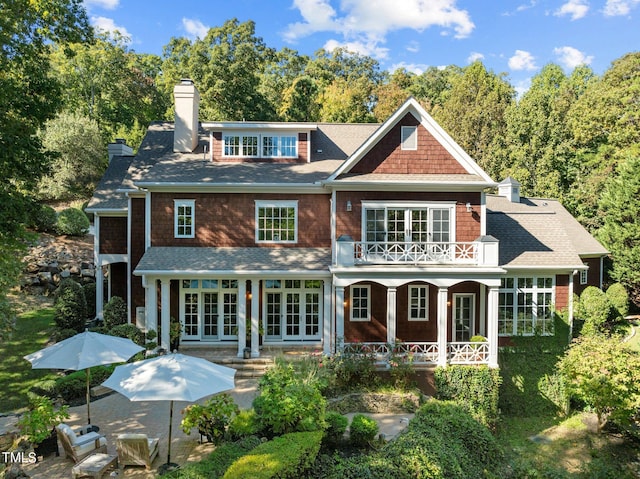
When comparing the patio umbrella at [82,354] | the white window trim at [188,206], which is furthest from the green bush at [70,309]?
the patio umbrella at [82,354]

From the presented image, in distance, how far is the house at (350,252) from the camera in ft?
50.6

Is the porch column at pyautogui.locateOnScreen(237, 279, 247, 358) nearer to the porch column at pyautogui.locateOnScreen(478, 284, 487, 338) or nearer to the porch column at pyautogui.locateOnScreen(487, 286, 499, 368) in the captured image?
the porch column at pyautogui.locateOnScreen(487, 286, 499, 368)

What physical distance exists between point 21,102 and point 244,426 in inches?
512

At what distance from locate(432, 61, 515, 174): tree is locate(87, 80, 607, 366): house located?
2106cm

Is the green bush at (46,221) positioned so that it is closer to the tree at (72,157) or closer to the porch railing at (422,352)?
the tree at (72,157)

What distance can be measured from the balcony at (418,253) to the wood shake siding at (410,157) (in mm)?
2828

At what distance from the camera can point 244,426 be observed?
29.6 feet

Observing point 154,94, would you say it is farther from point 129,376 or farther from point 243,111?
point 129,376

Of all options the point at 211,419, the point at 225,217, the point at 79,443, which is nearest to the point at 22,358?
the point at 225,217

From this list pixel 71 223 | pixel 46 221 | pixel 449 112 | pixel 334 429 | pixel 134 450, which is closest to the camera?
pixel 134 450

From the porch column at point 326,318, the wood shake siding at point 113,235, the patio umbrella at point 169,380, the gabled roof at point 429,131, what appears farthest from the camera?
the wood shake siding at point 113,235

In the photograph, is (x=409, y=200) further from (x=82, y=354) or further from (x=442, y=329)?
(x=82, y=354)

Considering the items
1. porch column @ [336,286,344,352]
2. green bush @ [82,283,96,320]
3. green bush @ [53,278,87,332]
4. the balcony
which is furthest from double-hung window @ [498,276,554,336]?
green bush @ [82,283,96,320]

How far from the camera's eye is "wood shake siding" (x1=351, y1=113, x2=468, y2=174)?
16156 mm
